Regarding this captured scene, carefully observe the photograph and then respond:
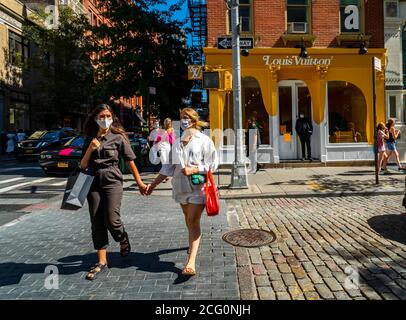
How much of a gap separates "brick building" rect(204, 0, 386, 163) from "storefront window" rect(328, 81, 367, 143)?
0.04m

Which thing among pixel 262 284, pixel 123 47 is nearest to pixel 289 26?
pixel 123 47

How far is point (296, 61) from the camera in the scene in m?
14.9

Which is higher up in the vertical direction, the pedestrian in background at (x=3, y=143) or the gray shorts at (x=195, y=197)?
the pedestrian in background at (x=3, y=143)

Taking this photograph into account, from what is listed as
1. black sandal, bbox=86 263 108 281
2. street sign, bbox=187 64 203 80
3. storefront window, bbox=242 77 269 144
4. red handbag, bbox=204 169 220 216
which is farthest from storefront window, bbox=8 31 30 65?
red handbag, bbox=204 169 220 216

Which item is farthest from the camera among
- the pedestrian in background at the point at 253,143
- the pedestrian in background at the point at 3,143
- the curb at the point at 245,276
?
the pedestrian in background at the point at 3,143

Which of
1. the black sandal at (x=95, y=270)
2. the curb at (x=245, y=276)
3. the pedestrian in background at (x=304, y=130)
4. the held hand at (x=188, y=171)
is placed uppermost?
the pedestrian in background at (x=304, y=130)

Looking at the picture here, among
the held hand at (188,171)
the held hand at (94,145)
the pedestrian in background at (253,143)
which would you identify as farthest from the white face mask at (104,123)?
the pedestrian in background at (253,143)

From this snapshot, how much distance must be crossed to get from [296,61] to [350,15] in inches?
108

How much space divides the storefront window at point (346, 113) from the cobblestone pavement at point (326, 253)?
7374 mm

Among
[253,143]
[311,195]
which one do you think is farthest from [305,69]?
[311,195]

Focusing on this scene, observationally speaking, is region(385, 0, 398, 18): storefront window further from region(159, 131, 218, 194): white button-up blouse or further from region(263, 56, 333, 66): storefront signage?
region(159, 131, 218, 194): white button-up blouse

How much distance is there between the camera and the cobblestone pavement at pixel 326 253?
397 centimetres

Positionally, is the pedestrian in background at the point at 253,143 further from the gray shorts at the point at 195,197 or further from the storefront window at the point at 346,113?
the gray shorts at the point at 195,197

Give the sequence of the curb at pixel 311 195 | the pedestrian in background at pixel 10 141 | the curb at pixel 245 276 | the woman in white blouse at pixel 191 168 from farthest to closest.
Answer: the pedestrian in background at pixel 10 141 < the curb at pixel 311 195 < the woman in white blouse at pixel 191 168 < the curb at pixel 245 276
